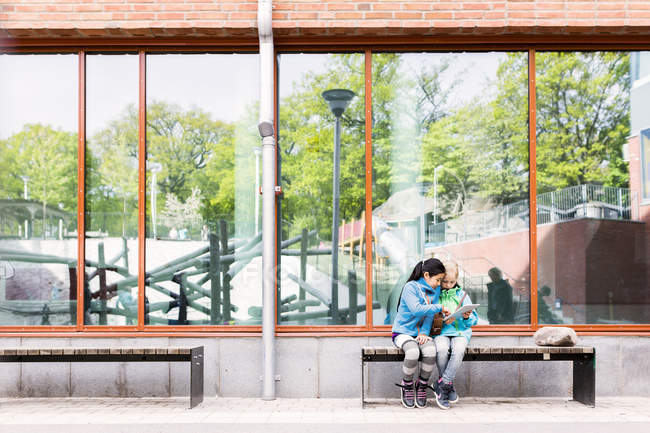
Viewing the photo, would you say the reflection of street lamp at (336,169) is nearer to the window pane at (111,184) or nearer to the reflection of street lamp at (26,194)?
the window pane at (111,184)

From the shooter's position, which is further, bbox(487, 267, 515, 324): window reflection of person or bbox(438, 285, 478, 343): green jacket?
bbox(487, 267, 515, 324): window reflection of person

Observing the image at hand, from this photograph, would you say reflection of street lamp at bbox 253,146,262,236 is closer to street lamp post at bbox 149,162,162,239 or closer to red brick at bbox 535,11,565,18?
street lamp post at bbox 149,162,162,239

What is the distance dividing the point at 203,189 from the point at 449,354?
10.9ft

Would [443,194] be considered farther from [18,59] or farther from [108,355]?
[18,59]

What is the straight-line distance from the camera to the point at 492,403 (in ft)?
22.2

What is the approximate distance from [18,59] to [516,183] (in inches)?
232

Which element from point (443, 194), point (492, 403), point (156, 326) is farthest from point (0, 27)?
point (492, 403)

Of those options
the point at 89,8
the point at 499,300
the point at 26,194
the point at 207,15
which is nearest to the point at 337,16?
the point at 207,15

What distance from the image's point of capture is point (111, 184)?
295 inches

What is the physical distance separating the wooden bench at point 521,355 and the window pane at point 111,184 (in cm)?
282

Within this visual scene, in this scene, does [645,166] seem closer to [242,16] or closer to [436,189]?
[436,189]

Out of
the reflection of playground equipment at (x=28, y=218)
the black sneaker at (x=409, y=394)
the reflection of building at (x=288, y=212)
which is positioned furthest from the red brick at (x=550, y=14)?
the reflection of playground equipment at (x=28, y=218)

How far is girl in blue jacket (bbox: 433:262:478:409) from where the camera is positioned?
253 inches

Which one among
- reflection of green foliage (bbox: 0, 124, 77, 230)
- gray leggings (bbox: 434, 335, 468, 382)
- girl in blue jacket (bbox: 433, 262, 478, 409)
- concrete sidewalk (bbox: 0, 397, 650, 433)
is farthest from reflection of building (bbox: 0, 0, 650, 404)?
gray leggings (bbox: 434, 335, 468, 382)
